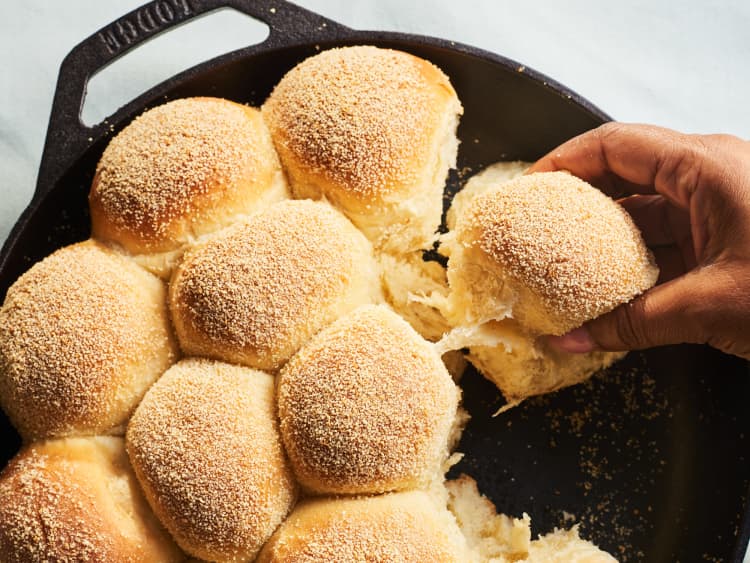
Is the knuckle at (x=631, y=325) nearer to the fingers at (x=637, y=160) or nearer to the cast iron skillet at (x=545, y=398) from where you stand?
the fingers at (x=637, y=160)

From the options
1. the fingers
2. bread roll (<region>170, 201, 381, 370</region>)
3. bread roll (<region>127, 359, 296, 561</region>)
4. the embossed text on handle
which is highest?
the embossed text on handle

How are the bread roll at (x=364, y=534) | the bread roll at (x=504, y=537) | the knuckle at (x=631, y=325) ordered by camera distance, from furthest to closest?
the bread roll at (x=504, y=537), the knuckle at (x=631, y=325), the bread roll at (x=364, y=534)

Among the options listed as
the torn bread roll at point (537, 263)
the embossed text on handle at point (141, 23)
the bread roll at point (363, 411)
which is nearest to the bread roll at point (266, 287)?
the bread roll at point (363, 411)

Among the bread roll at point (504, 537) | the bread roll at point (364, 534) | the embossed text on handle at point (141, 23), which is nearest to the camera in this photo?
the bread roll at point (364, 534)

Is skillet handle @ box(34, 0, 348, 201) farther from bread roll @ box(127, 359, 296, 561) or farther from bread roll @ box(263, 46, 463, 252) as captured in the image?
bread roll @ box(127, 359, 296, 561)

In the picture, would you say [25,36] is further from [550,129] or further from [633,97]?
[633,97]

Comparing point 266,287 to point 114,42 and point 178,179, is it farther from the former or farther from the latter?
point 114,42

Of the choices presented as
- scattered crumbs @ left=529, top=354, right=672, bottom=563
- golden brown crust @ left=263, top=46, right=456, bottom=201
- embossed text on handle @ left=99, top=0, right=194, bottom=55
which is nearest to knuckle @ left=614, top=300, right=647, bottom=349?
scattered crumbs @ left=529, top=354, right=672, bottom=563
